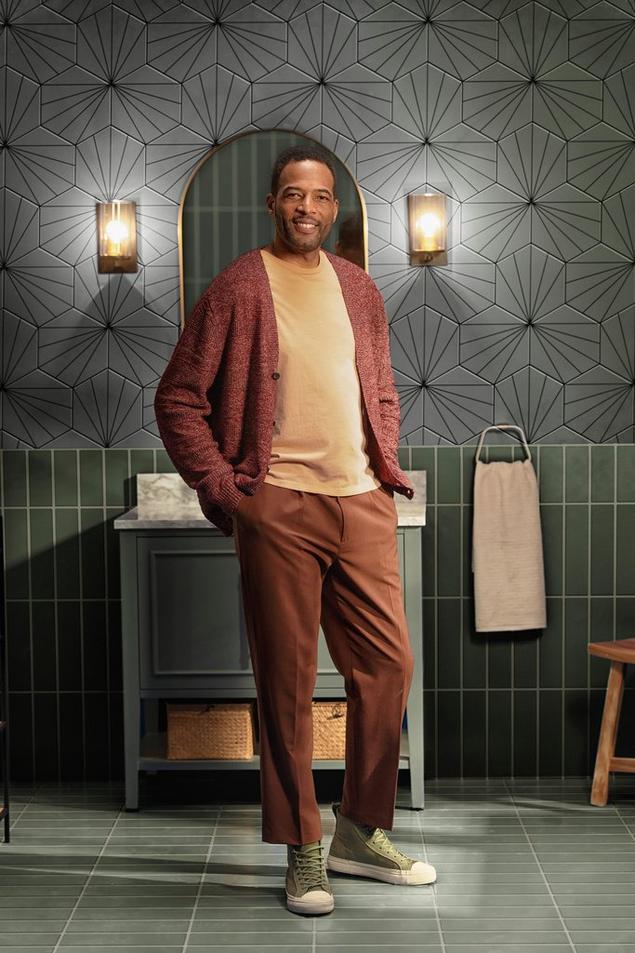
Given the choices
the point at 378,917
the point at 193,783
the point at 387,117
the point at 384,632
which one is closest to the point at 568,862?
the point at 378,917

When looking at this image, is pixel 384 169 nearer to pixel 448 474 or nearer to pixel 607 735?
pixel 448 474

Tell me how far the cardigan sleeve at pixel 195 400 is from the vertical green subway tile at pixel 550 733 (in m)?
1.48

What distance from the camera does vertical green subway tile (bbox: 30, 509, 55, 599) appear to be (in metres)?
3.43

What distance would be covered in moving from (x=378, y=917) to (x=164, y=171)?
216 cm

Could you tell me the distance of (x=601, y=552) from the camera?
3.44m

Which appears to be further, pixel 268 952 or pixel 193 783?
pixel 193 783

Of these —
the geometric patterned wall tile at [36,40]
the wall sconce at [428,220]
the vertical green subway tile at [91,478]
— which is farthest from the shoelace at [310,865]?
the geometric patterned wall tile at [36,40]

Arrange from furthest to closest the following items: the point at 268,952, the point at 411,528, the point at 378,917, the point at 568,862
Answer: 1. the point at 411,528
2. the point at 568,862
3. the point at 378,917
4. the point at 268,952

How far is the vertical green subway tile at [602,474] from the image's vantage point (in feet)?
11.2

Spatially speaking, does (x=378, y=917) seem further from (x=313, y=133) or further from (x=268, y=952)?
(x=313, y=133)

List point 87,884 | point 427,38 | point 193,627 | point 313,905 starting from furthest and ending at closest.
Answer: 1. point 427,38
2. point 193,627
3. point 87,884
4. point 313,905

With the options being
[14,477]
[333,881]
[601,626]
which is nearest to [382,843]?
[333,881]

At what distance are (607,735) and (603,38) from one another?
6.66 feet

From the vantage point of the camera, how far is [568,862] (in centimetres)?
273
